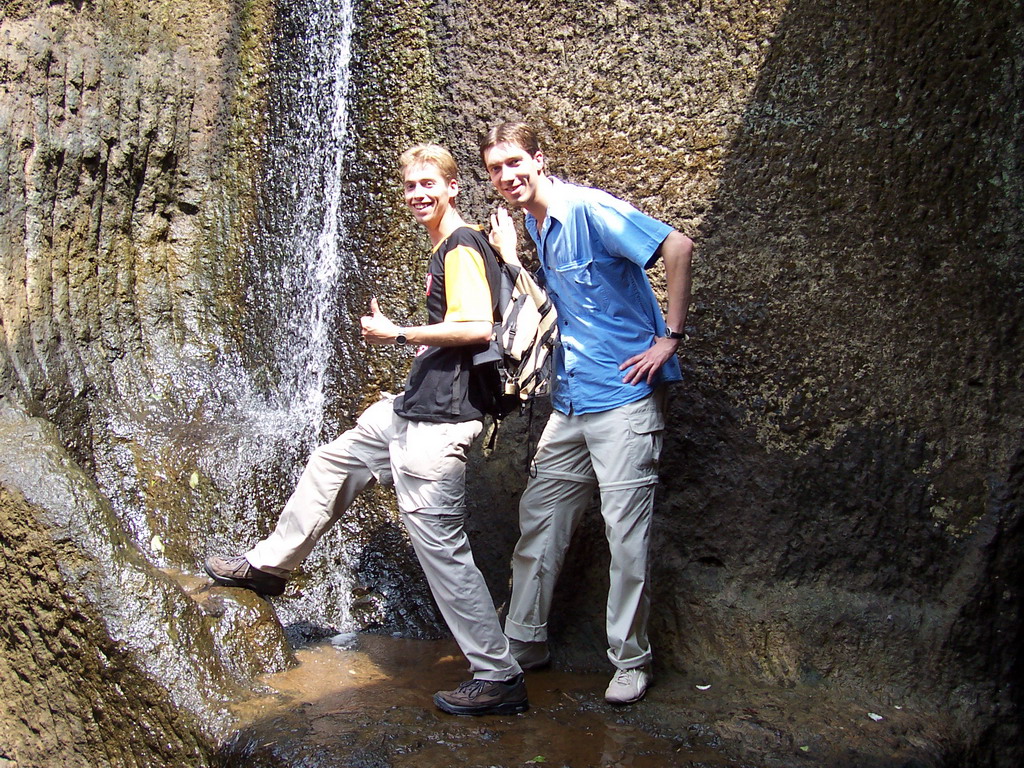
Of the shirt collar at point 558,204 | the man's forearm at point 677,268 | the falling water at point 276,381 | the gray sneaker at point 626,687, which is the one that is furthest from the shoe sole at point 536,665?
the shirt collar at point 558,204

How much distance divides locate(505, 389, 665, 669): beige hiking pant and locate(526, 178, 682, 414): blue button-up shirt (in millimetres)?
92

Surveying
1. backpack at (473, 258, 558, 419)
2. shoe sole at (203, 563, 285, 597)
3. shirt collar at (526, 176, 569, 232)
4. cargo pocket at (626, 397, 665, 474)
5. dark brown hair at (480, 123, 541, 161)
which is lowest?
shoe sole at (203, 563, 285, 597)

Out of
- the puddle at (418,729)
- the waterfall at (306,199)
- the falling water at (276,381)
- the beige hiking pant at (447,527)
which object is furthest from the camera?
the waterfall at (306,199)

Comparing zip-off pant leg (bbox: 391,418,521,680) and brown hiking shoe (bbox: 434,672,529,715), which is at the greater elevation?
zip-off pant leg (bbox: 391,418,521,680)

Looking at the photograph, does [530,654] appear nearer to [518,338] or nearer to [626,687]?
[626,687]

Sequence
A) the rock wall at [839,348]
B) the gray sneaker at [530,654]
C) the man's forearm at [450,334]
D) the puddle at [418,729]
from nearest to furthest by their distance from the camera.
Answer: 1. the puddle at [418,729]
2. the man's forearm at [450,334]
3. the rock wall at [839,348]
4. the gray sneaker at [530,654]

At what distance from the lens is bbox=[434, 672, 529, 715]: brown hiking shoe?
3447 millimetres

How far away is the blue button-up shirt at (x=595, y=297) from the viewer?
3455 mm

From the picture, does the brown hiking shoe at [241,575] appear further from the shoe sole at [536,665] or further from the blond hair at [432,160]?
the blond hair at [432,160]

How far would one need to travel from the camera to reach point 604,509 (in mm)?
3564

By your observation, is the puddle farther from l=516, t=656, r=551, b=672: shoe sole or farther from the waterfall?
the waterfall

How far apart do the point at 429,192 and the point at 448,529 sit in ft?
3.85

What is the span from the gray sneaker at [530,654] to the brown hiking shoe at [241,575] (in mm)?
992

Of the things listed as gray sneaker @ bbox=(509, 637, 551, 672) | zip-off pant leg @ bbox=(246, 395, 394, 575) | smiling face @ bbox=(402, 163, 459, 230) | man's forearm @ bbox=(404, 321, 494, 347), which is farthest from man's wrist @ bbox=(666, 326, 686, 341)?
gray sneaker @ bbox=(509, 637, 551, 672)
